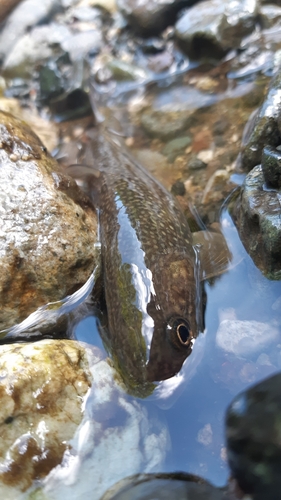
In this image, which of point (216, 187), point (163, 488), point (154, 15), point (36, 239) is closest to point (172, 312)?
point (163, 488)

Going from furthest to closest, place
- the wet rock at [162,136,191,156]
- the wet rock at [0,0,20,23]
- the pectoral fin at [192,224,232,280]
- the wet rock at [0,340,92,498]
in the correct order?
the wet rock at [0,0,20,23], the wet rock at [162,136,191,156], the pectoral fin at [192,224,232,280], the wet rock at [0,340,92,498]

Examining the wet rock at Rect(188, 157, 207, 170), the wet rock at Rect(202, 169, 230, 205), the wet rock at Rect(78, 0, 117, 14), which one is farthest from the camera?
the wet rock at Rect(78, 0, 117, 14)

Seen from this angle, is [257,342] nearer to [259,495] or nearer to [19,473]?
[259,495]

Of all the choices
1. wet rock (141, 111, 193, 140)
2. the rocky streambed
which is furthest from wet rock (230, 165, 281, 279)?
wet rock (141, 111, 193, 140)

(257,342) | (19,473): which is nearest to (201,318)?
(257,342)

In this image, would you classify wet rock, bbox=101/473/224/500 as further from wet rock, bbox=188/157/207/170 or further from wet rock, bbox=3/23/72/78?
wet rock, bbox=3/23/72/78

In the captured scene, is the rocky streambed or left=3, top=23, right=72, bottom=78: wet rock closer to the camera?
the rocky streambed

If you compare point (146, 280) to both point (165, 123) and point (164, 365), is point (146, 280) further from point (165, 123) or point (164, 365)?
point (165, 123)
